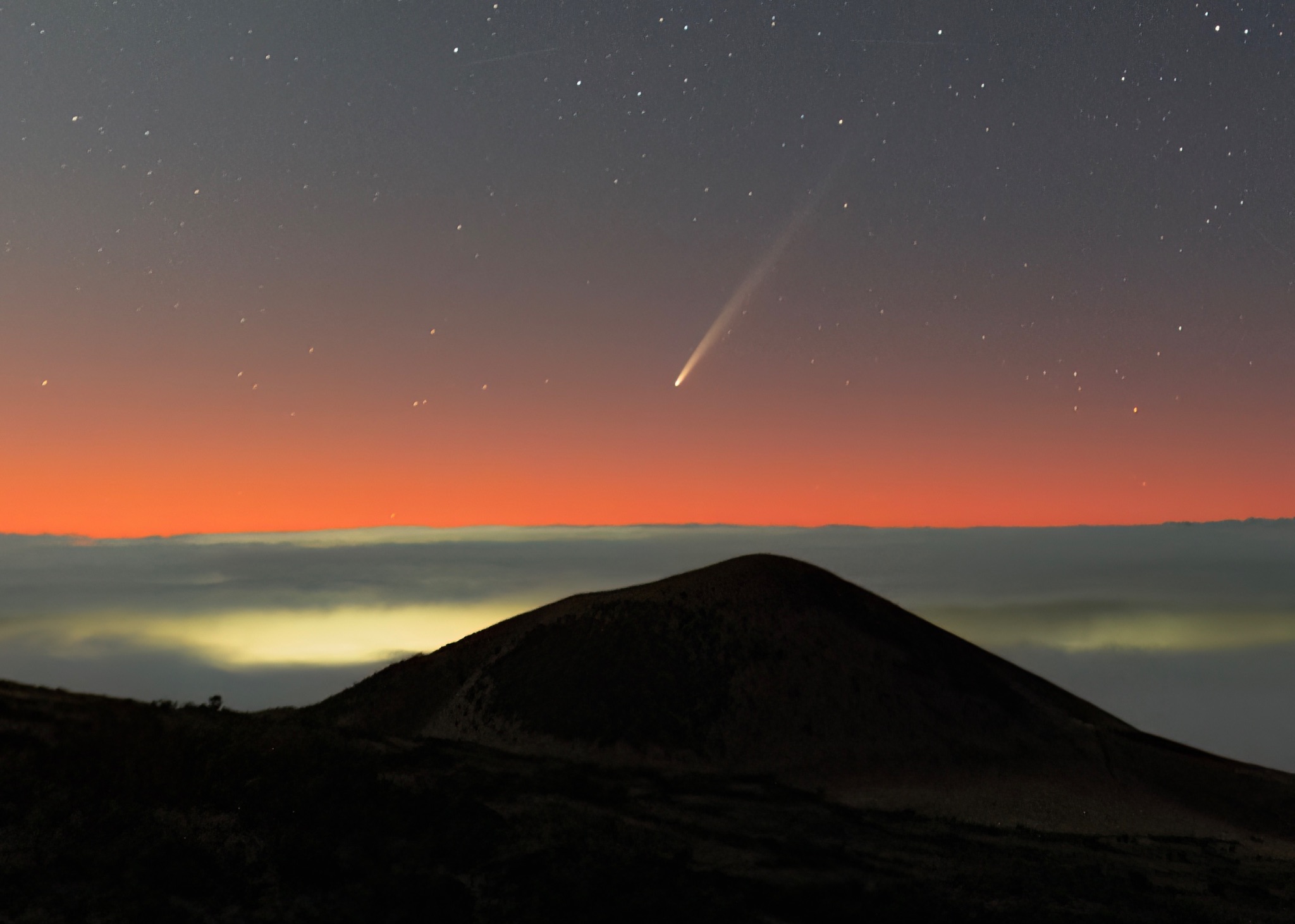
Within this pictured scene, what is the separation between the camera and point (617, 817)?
29594 millimetres

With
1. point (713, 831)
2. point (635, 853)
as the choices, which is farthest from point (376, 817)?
point (713, 831)

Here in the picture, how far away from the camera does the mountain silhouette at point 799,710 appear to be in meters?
47.3

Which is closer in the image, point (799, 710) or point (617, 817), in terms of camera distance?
point (617, 817)

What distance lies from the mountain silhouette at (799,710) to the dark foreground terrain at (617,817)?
0.22m

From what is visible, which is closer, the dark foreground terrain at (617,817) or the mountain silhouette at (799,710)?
the dark foreground terrain at (617,817)

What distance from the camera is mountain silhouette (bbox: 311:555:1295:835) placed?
155 ft

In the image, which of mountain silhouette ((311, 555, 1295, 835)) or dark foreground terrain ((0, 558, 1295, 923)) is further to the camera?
mountain silhouette ((311, 555, 1295, 835))

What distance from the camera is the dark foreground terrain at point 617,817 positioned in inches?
849

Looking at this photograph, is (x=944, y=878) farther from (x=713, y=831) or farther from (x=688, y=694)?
(x=688, y=694)

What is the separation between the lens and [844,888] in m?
24.6

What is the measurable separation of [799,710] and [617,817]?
76.9ft

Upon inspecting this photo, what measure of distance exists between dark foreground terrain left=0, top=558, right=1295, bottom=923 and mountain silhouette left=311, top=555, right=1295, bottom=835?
22 centimetres

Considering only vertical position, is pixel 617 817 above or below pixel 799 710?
below

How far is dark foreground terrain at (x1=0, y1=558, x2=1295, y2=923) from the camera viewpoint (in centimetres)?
2156
